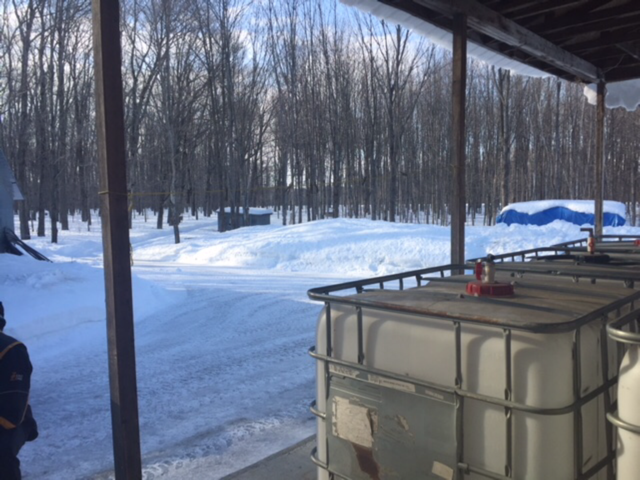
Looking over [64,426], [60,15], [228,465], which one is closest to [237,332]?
[64,426]

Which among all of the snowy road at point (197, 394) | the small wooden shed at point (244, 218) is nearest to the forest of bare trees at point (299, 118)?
the small wooden shed at point (244, 218)

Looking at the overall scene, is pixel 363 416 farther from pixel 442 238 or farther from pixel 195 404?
pixel 442 238

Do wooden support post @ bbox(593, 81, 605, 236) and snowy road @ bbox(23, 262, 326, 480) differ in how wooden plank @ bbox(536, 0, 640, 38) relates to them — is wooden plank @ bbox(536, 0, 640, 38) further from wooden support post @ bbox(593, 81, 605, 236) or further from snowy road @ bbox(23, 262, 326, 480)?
snowy road @ bbox(23, 262, 326, 480)

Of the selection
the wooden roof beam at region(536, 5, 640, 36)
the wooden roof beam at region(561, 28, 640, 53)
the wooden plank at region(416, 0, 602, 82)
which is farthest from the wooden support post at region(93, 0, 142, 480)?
the wooden roof beam at region(561, 28, 640, 53)

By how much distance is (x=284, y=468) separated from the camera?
3574 mm

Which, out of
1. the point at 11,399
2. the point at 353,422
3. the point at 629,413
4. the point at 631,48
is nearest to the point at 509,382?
the point at 629,413

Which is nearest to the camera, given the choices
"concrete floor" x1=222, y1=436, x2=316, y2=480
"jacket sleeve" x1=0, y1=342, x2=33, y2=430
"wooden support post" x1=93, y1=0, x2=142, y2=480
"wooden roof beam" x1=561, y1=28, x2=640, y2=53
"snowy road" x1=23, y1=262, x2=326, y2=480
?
"jacket sleeve" x1=0, y1=342, x2=33, y2=430

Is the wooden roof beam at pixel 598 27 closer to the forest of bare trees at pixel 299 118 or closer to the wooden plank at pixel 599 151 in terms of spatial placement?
the wooden plank at pixel 599 151

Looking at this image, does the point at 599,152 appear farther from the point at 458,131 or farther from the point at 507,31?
the point at 458,131

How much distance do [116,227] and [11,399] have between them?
1.04m

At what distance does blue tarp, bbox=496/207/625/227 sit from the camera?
81.2ft

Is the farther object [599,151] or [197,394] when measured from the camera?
[599,151]

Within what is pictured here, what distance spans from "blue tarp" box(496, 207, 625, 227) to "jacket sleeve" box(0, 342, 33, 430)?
25.8 metres

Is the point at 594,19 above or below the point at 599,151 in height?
above
